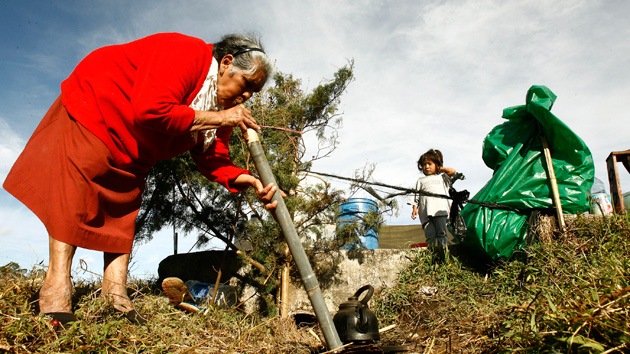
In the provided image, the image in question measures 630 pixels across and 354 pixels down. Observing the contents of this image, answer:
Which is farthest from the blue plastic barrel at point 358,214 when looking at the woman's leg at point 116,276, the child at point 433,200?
the woman's leg at point 116,276

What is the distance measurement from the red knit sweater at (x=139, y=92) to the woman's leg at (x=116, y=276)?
0.51 m

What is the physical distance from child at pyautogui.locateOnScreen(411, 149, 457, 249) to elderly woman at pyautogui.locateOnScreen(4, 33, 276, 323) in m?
3.19

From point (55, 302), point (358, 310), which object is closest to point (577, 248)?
point (358, 310)

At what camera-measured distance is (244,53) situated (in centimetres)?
247

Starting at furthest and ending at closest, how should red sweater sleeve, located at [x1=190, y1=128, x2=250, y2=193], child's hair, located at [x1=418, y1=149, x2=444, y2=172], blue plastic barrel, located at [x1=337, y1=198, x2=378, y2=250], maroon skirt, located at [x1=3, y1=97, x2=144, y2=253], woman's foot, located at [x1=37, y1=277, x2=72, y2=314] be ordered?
child's hair, located at [x1=418, y1=149, x2=444, y2=172] < blue plastic barrel, located at [x1=337, y1=198, x2=378, y2=250] < red sweater sleeve, located at [x1=190, y1=128, x2=250, y2=193] < maroon skirt, located at [x1=3, y1=97, x2=144, y2=253] < woman's foot, located at [x1=37, y1=277, x2=72, y2=314]

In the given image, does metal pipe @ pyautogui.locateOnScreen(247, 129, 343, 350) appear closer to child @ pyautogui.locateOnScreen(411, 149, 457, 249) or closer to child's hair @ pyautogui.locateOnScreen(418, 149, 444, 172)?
child @ pyautogui.locateOnScreen(411, 149, 457, 249)

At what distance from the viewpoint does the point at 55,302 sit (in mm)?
1938

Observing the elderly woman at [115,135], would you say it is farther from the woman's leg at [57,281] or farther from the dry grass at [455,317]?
the dry grass at [455,317]

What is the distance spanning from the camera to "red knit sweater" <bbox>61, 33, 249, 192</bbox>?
200 centimetres

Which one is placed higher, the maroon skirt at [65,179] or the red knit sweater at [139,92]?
the red knit sweater at [139,92]

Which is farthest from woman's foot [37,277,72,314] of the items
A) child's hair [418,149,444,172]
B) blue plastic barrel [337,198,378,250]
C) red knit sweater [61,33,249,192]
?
child's hair [418,149,444,172]

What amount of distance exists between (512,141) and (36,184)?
3933mm

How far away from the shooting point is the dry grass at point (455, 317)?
5.12 feet

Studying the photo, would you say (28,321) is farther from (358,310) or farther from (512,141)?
(512,141)
